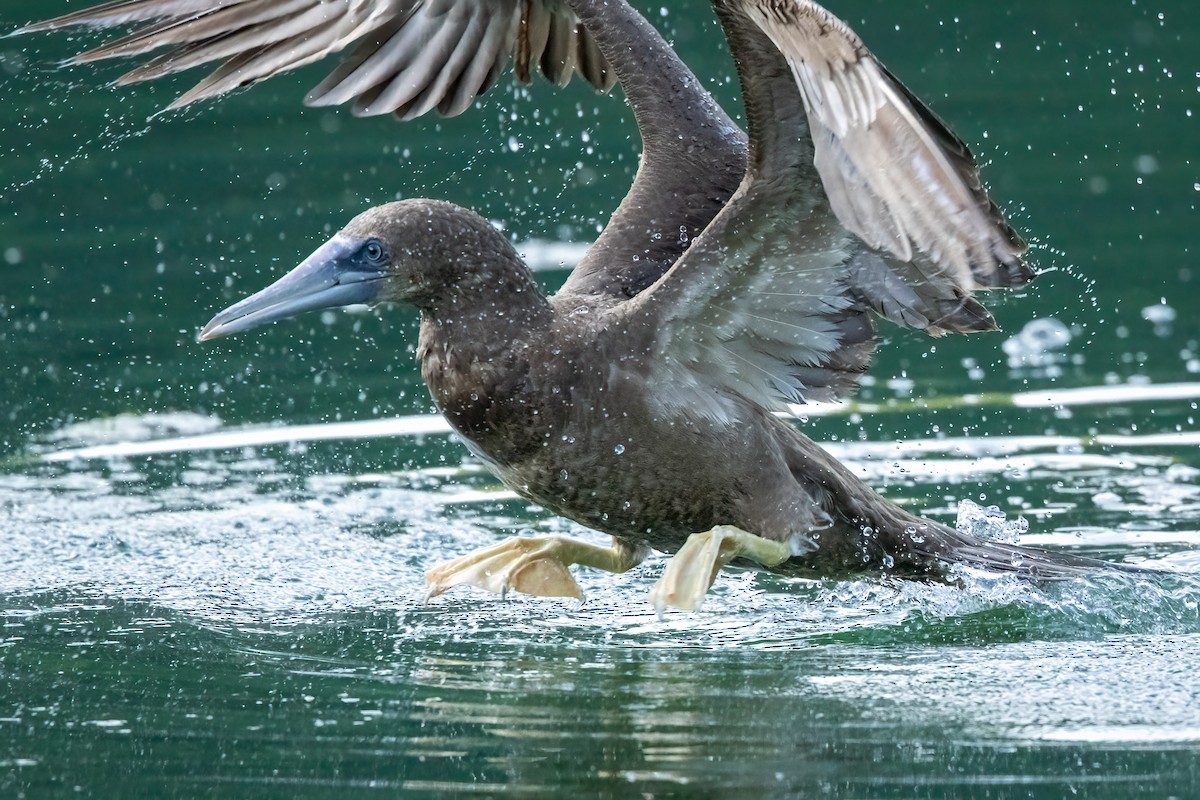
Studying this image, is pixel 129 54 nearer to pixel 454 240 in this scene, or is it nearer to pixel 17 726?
pixel 454 240

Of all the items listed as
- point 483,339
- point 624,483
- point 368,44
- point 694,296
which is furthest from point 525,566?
point 368,44

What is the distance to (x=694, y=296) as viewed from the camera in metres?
4.96

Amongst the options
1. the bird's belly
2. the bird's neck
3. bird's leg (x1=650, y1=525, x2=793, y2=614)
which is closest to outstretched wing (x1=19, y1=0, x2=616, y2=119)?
the bird's neck

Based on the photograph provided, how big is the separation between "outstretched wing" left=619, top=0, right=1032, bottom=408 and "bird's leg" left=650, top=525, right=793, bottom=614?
16.1 inches

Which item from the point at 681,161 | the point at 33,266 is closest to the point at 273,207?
the point at 33,266

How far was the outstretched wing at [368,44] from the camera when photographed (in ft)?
18.1

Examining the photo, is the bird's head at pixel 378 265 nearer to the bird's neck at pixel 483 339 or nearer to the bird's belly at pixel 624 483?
the bird's neck at pixel 483 339

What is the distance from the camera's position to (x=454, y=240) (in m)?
4.95

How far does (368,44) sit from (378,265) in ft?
4.88

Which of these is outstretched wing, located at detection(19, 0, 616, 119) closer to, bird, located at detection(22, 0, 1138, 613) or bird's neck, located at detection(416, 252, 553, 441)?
bird, located at detection(22, 0, 1138, 613)

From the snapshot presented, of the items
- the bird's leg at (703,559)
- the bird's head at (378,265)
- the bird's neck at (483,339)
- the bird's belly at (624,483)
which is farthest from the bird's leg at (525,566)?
the bird's head at (378,265)

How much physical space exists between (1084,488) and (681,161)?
1.72 metres

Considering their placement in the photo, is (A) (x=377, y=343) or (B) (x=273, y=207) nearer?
(A) (x=377, y=343)

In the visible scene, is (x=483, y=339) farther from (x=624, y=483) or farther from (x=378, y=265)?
(x=624, y=483)
